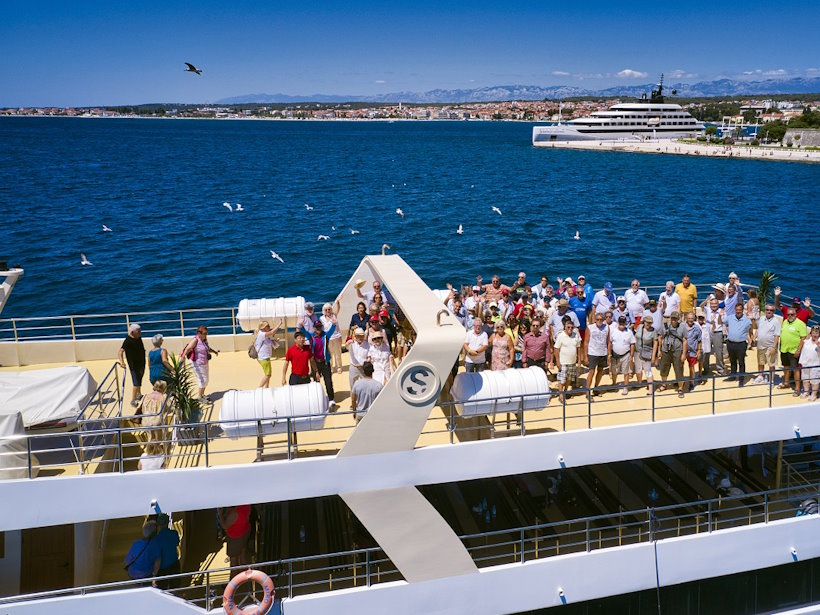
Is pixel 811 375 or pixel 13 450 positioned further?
pixel 811 375

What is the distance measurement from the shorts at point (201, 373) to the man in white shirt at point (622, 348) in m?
5.83

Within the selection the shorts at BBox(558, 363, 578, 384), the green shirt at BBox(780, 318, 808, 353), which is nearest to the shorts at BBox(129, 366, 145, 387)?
the shorts at BBox(558, 363, 578, 384)

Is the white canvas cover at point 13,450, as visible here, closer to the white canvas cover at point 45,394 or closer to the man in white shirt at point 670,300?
the white canvas cover at point 45,394

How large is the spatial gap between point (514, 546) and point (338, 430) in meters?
2.62

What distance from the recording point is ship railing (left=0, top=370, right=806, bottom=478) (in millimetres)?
7941

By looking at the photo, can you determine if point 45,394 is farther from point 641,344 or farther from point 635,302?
point 635,302

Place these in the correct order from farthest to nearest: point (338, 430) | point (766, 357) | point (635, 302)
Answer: point (635, 302), point (766, 357), point (338, 430)

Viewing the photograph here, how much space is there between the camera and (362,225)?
5209cm

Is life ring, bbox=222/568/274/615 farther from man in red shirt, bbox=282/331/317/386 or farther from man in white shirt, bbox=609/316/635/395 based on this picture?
man in white shirt, bbox=609/316/635/395

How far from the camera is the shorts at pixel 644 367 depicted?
10562 mm

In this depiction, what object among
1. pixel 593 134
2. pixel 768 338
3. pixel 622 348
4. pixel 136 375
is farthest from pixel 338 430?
pixel 593 134

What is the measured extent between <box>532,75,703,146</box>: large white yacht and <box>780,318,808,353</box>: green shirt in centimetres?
13905

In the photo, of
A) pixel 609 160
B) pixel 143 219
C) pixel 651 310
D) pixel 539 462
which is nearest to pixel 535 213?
pixel 143 219

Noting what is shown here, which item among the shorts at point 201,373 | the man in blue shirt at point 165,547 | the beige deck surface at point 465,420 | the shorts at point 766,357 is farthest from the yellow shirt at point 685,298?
the man in blue shirt at point 165,547
